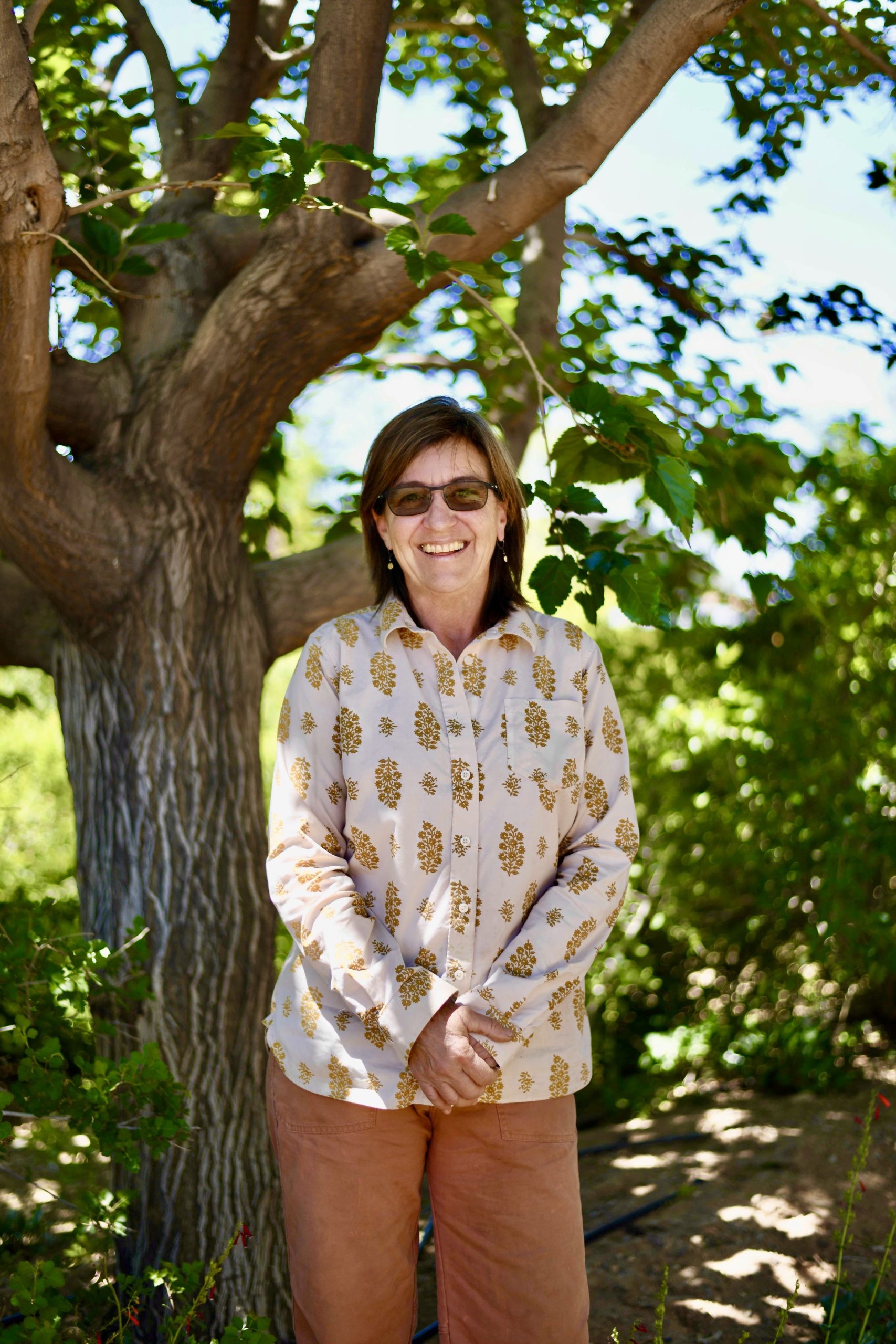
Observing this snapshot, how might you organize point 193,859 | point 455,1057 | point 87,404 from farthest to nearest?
point 87,404 → point 193,859 → point 455,1057

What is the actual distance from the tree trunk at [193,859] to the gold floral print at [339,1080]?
1.13 meters

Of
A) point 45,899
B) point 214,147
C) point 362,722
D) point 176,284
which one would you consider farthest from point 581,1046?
point 214,147

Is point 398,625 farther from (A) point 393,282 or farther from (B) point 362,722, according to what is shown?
(A) point 393,282

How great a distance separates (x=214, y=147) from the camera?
11.8 feet

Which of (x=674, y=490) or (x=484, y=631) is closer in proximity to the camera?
(x=484, y=631)

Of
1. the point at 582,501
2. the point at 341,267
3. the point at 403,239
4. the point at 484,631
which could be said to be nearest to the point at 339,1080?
the point at 484,631

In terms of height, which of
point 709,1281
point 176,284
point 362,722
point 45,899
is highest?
point 176,284

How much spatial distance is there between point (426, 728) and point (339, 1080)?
0.63m

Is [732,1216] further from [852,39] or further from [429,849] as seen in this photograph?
[852,39]

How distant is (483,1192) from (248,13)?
3.52 m

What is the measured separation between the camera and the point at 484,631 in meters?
2.18

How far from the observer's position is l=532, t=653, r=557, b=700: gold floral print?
210 centimetres

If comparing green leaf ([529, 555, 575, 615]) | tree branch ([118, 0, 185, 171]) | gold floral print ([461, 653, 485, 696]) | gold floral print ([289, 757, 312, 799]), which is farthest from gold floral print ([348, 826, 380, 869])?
tree branch ([118, 0, 185, 171])

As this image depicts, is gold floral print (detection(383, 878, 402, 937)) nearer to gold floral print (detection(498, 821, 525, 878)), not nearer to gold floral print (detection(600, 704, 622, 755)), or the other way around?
gold floral print (detection(498, 821, 525, 878))
